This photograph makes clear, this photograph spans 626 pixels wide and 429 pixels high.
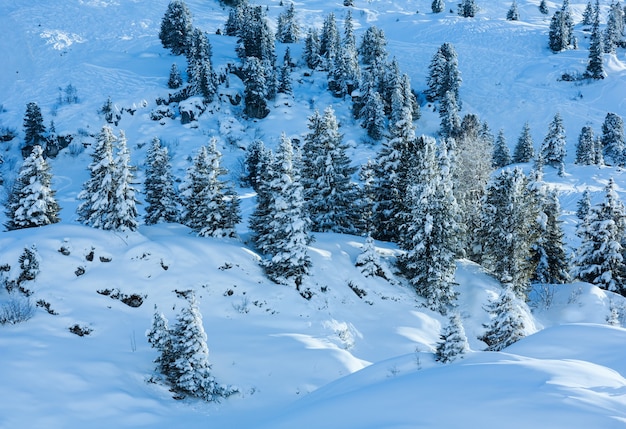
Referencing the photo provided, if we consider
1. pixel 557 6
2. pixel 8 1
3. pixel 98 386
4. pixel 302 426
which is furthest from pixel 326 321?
pixel 557 6

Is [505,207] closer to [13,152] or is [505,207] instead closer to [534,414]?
[534,414]

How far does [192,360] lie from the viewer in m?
13.3

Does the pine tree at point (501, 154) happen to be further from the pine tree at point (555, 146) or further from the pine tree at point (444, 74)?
Result: the pine tree at point (444, 74)

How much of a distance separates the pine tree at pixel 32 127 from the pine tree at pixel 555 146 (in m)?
66.2

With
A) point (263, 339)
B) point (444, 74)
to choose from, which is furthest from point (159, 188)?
point (444, 74)

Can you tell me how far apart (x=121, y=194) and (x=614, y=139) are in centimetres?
7222

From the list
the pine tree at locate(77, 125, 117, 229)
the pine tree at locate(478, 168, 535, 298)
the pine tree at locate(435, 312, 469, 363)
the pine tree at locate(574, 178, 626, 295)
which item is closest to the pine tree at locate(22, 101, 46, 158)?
the pine tree at locate(77, 125, 117, 229)

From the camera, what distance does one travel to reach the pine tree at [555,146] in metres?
58.5

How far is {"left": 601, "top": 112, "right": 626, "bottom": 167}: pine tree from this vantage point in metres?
65.4

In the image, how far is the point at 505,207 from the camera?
2898 centimetres

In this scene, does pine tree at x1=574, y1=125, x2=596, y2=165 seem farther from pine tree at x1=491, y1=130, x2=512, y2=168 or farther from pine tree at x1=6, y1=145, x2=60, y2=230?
pine tree at x1=6, y1=145, x2=60, y2=230

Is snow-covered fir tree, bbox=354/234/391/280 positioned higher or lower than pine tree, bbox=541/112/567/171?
lower

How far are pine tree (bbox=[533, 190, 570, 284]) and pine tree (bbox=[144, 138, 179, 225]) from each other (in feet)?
91.1

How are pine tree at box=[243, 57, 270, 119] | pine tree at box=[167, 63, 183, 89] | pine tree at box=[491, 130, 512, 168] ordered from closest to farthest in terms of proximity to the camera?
pine tree at box=[491, 130, 512, 168]
pine tree at box=[167, 63, 183, 89]
pine tree at box=[243, 57, 270, 119]
